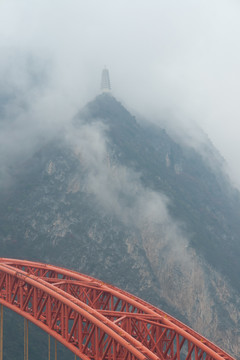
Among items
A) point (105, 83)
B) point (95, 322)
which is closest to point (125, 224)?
point (105, 83)

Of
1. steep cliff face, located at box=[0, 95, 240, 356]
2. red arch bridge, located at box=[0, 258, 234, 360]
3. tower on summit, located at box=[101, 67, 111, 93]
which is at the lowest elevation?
red arch bridge, located at box=[0, 258, 234, 360]

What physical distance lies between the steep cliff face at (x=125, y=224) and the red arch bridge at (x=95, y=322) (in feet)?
229

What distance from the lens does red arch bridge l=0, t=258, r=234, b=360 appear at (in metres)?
34.2

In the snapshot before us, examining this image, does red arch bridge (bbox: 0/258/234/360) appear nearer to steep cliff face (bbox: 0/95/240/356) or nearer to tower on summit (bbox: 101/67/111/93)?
steep cliff face (bbox: 0/95/240/356)

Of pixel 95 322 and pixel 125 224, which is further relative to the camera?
pixel 125 224

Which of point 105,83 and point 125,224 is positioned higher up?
point 105,83

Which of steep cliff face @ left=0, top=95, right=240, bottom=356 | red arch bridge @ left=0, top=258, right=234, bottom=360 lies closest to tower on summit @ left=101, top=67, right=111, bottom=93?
steep cliff face @ left=0, top=95, right=240, bottom=356

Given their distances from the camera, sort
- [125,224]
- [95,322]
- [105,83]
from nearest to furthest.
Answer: [95,322], [125,224], [105,83]

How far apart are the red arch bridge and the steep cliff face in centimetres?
6976

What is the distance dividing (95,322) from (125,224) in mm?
90528

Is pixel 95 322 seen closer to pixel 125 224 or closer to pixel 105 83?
pixel 125 224

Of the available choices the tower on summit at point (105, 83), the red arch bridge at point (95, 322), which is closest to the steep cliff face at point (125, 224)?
the tower on summit at point (105, 83)

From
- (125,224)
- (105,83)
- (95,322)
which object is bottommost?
(95,322)

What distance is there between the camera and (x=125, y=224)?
409ft
